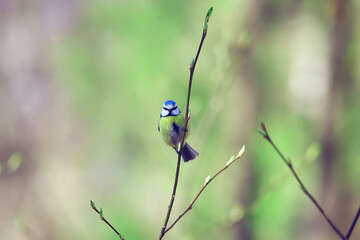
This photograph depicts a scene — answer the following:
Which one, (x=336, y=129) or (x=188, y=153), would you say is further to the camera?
(x=336, y=129)

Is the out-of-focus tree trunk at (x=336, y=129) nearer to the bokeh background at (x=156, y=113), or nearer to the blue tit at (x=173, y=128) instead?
the bokeh background at (x=156, y=113)

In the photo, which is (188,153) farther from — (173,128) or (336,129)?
(336,129)

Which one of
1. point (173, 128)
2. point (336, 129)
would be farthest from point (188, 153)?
point (336, 129)

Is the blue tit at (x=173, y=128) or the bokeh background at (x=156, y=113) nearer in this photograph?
the blue tit at (x=173, y=128)

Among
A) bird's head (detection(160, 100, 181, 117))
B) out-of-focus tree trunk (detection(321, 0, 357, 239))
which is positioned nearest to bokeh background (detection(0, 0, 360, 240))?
out-of-focus tree trunk (detection(321, 0, 357, 239))

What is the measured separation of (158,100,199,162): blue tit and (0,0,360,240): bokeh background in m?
1.27

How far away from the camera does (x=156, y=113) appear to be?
3178mm

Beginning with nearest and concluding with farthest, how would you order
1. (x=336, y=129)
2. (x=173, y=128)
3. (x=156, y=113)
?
(x=173, y=128), (x=156, y=113), (x=336, y=129)

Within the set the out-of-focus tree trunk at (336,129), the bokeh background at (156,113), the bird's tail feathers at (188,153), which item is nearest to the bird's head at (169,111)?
the bird's tail feathers at (188,153)

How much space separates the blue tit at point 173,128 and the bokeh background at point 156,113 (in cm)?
127

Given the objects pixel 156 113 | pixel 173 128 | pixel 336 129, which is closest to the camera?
pixel 173 128

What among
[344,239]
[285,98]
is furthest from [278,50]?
[344,239]

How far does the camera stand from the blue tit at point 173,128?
1.12m

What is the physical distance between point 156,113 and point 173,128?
6.62ft
